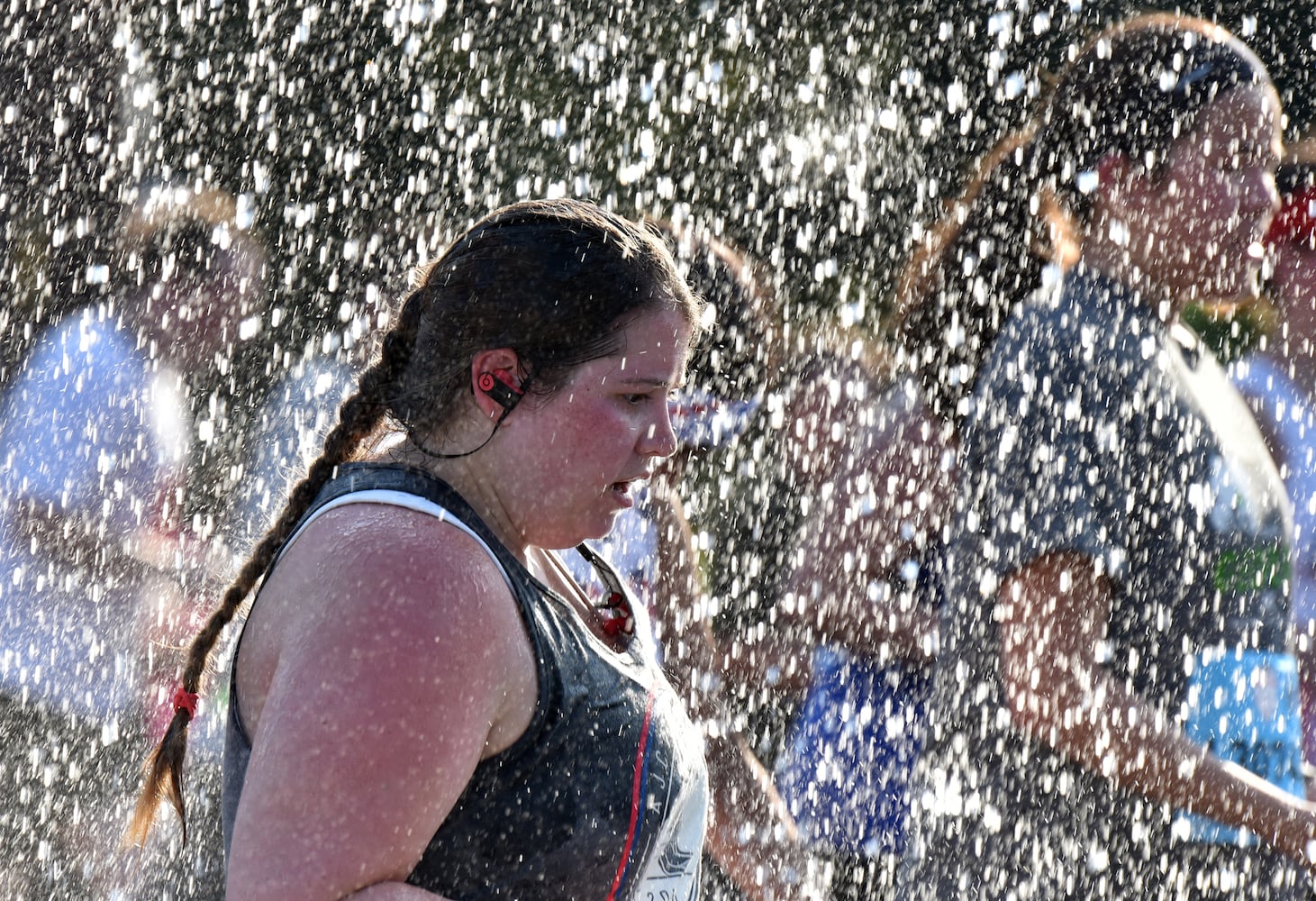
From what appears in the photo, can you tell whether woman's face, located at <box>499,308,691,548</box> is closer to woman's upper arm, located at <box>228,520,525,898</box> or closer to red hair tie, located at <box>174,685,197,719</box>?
woman's upper arm, located at <box>228,520,525,898</box>

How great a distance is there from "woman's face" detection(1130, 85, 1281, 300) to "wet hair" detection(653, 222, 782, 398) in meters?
0.89

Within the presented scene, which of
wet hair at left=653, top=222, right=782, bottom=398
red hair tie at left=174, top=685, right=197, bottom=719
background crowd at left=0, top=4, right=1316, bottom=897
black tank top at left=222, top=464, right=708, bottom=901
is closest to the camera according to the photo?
black tank top at left=222, top=464, right=708, bottom=901

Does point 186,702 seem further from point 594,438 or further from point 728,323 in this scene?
point 728,323

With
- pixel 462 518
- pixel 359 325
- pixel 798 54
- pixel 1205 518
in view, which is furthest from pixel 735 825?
pixel 798 54

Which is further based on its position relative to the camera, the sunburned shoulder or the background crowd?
the background crowd

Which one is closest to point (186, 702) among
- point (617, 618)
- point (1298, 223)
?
point (617, 618)

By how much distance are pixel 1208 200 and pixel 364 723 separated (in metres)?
1.87

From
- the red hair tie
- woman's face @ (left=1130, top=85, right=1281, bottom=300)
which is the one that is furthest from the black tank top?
woman's face @ (left=1130, top=85, right=1281, bottom=300)

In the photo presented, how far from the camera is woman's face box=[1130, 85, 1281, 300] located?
2.46 metres

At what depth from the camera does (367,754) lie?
1.23 meters

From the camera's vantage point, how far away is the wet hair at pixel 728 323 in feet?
9.94

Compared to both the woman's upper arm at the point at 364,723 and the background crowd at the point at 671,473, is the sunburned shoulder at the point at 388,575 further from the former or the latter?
the background crowd at the point at 671,473

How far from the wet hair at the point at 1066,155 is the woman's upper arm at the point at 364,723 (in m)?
1.40

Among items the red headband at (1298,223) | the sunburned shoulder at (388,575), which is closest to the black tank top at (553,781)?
the sunburned shoulder at (388,575)
